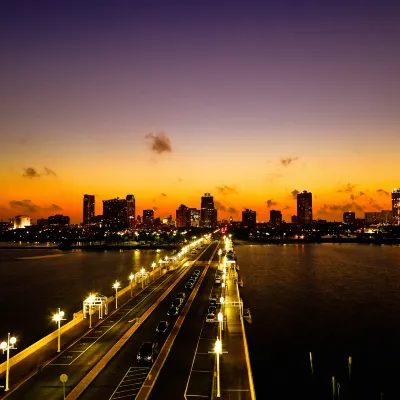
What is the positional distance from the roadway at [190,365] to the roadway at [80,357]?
4659 mm

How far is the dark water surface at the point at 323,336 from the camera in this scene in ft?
100

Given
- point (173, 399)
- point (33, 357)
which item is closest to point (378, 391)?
point (173, 399)

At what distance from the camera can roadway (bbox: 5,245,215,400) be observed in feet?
70.7

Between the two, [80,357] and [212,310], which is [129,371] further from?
[212,310]

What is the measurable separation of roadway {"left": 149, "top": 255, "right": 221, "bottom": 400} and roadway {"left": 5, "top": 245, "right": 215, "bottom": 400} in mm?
4659

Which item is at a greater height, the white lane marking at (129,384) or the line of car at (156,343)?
the line of car at (156,343)

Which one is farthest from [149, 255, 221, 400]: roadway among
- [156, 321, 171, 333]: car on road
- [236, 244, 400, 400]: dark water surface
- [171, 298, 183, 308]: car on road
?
[236, 244, 400, 400]: dark water surface

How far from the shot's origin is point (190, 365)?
84.5 ft

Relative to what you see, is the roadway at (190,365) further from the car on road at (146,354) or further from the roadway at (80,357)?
the roadway at (80,357)

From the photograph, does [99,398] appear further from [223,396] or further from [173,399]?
[223,396]

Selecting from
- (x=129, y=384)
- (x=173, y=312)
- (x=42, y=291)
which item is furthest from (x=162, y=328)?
(x=42, y=291)

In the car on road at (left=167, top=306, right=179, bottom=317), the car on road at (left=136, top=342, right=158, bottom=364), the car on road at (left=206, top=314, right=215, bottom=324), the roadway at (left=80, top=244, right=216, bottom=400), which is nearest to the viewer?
the roadway at (left=80, top=244, right=216, bottom=400)

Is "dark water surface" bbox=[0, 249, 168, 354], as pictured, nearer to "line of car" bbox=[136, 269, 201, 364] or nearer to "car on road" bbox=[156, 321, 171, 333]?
"line of car" bbox=[136, 269, 201, 364]

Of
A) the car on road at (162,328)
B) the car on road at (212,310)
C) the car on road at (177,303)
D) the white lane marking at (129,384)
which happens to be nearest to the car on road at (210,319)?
the car on road at (212,310)
